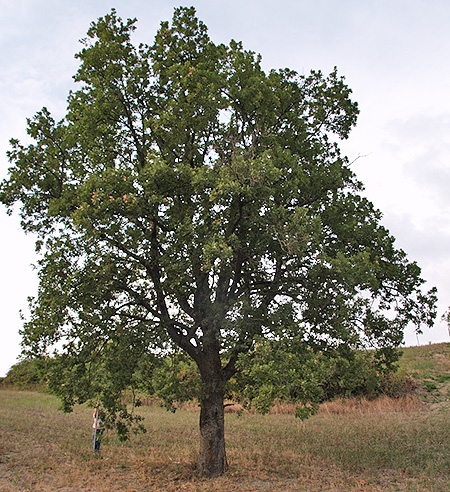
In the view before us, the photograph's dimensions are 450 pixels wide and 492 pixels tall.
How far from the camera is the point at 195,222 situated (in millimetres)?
11117

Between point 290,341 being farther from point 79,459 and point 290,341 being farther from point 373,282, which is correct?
point 79,459

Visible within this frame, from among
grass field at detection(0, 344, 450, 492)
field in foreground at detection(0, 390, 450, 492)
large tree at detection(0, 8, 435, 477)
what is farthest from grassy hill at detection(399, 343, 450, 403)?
large tree at detection(0, 8, 435, 477)

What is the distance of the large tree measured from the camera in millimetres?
10672

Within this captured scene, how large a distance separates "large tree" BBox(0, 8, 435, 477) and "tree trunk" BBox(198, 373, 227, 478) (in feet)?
0.13

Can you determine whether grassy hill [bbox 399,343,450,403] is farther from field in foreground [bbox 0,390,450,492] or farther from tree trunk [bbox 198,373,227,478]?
tree trunk [bbox 198,373,227,478]

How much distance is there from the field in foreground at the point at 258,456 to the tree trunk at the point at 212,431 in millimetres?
456

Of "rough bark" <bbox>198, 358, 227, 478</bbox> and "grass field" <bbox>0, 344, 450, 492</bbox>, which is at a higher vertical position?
"rough bark" <bbox>198, 358, 227, 478</bbox>

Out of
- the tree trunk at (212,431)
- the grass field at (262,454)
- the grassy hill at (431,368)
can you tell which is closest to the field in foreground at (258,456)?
the grass field at (262,454)

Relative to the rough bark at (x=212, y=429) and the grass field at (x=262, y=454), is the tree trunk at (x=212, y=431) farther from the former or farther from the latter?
the grass field at (x=262, y=454)

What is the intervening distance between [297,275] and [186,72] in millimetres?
7149

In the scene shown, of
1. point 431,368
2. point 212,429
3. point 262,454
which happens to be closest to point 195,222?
point 212,429

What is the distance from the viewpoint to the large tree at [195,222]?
1067 centimetres

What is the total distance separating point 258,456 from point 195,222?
29.2 feet

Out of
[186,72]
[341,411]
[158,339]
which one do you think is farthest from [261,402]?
[341,411]
